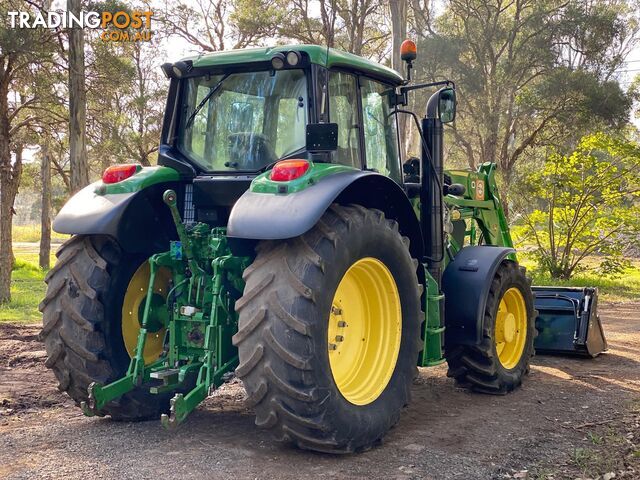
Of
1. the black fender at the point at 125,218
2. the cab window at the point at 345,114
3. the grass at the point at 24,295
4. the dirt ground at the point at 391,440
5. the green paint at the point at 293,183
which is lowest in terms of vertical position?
the grass at the point at 24,295

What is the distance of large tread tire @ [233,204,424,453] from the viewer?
12.1ft

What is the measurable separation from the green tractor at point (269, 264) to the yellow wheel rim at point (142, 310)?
1cm

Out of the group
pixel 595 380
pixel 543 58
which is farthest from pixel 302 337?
pixel 543 58

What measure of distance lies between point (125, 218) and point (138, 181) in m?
0.27

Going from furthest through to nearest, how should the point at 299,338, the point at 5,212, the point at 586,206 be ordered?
the point at 586,206, the point at 5,212, the point at 299,338

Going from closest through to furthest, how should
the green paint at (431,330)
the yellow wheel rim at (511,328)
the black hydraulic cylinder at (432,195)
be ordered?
the green paint at (431,330)
the black hydraulic cylinder at (432,195)
the yellow wheel rim at (511,328)

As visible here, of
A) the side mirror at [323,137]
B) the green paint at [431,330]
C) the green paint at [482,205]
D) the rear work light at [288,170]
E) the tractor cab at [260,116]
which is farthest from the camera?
the green paint at [482,205]


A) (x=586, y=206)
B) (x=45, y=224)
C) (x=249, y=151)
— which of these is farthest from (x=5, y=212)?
(x=586, y=206)

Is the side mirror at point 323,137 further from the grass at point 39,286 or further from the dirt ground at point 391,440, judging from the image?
the grass at point 39,286

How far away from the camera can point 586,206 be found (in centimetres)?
1573

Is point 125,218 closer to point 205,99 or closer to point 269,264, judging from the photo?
point 205,99

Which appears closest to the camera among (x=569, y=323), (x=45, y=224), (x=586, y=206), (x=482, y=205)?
(x=482, y=205)

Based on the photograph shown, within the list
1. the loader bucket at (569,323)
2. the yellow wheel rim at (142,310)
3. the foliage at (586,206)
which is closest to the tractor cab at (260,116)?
the yellow wheel rim at (142,310)

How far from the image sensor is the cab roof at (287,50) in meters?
4.57
